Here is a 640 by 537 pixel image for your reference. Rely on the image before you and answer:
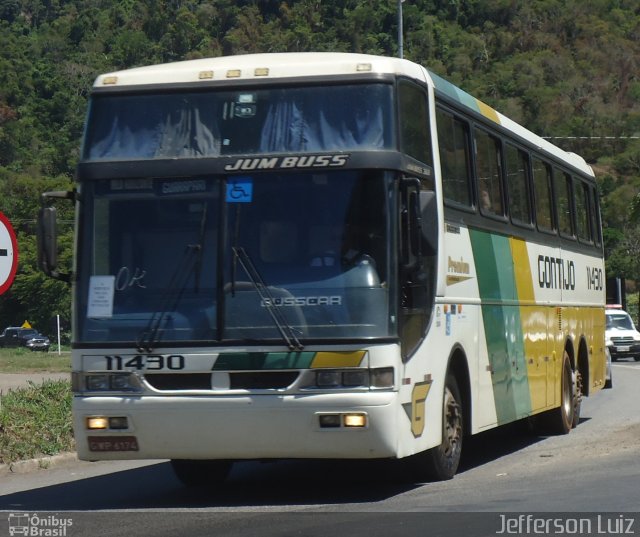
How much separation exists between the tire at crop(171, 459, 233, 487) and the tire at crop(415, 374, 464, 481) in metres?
1.87

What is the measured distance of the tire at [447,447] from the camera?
11148mm

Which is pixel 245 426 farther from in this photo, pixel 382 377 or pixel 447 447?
pixel 447 447

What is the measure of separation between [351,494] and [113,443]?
6.70 feet

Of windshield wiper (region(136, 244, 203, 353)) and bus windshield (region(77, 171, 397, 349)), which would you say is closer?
bus windshield (region(77, 171, 397, 349))

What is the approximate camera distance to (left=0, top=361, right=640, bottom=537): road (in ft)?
29.9

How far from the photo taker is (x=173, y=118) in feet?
34.6

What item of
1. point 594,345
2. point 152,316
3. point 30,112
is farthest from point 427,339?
Result: point 30,112

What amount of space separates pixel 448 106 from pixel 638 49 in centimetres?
16738

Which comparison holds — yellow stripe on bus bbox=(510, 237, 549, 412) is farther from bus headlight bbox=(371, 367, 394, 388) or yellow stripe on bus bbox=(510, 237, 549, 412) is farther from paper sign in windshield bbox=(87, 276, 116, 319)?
paper sign in windshield bbox=(87, 276, 116, 319)

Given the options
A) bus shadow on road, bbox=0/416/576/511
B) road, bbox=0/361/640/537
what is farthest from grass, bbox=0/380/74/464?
bus shadow on road, bbox=0/416/576/511

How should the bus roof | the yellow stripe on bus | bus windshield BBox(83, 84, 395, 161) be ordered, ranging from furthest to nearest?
the yellow stripe on bus < the bus roof < bus windshield BBox(83, 84, 395, 161)

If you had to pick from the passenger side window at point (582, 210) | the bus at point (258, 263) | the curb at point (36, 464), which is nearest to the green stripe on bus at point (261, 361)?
the bus at point (258, 263)

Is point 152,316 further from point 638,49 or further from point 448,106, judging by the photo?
point 638,49

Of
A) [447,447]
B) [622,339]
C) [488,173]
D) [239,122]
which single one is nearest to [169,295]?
[239,122]
